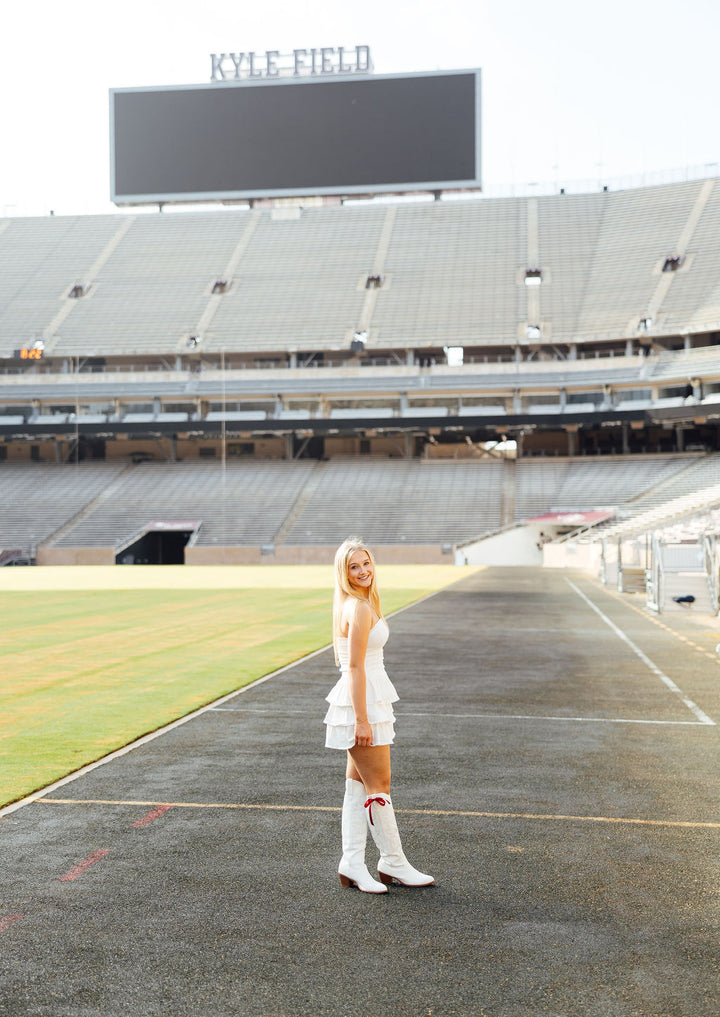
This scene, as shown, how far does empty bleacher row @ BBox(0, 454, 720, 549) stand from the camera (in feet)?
204

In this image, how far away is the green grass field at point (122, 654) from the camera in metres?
9.74

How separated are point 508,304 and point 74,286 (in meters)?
34.8

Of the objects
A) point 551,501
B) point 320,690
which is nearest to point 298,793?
point 320,690

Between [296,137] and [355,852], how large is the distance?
81.5 metres

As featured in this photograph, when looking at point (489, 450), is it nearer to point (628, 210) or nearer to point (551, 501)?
point (551, 501)

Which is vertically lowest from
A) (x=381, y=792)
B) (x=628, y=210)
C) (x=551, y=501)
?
(x=381, y=792)

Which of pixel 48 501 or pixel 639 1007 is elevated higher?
pixel 48 501

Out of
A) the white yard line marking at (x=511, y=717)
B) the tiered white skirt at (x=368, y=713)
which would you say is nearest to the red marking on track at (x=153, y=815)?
the tiered white skirt at (x=368, y=713)

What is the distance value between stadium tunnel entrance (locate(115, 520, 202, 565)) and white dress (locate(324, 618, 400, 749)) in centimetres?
5676

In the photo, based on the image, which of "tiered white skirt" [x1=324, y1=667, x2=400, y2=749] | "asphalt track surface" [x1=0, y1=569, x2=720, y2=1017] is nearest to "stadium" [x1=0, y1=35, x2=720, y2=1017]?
"asphalt track surface" [x1=0, y1=569, x2=720, y2=1017]

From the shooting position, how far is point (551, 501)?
6412 cm

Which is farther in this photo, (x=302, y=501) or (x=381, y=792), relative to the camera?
(x=302, y=501)

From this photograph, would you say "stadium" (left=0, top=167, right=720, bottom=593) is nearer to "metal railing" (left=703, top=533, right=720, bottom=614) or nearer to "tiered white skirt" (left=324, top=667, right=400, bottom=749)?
"metal railing" (left=703, top=533, right=720, bottom=614)

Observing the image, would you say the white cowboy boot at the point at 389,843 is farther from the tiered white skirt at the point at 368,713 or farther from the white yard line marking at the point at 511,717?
the white yard line marking at the point at 511,717
